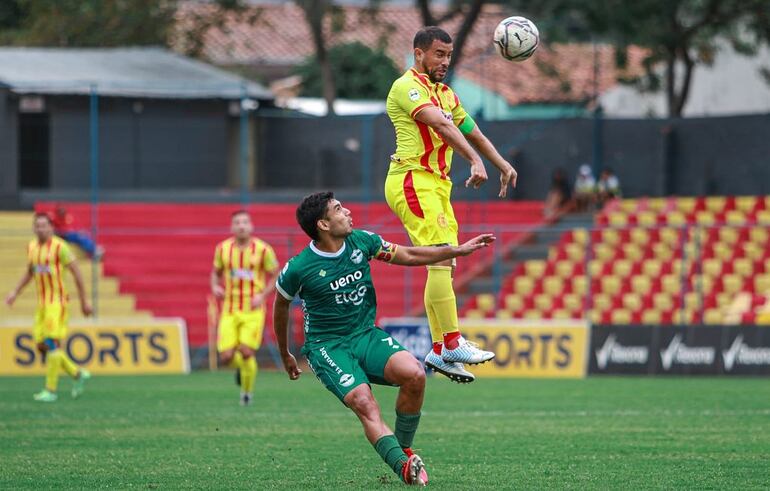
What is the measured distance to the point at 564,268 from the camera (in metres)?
26.5

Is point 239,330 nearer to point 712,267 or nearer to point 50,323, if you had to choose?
point 50,323

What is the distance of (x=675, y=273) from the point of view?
24969mm

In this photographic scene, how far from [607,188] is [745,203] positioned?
9.41ft

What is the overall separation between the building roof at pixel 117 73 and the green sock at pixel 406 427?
67.6 ft

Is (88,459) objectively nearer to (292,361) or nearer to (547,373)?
(292,361)

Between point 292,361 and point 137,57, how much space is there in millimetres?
27510

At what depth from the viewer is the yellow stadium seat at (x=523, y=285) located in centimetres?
2661

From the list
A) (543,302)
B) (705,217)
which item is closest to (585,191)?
(705,217)

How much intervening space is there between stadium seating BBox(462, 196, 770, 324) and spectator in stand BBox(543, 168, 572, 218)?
1.51 m

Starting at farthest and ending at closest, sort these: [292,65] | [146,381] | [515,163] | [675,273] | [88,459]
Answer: [292,65] → [515,163] → [675,273] → [146,381] → [88,459]

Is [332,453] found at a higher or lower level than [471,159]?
lower

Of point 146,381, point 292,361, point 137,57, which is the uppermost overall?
point 137,57

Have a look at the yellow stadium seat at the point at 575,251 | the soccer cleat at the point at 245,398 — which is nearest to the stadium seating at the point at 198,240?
the yellow stadium seat at the point at 575,251

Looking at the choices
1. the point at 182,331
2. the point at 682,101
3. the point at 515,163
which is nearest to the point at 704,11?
the point at 682,101
